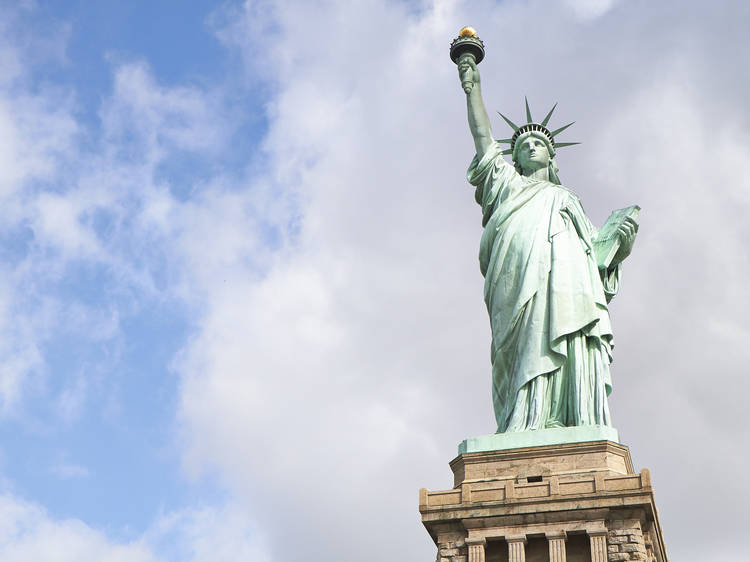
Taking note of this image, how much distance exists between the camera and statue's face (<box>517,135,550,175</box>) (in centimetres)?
2236

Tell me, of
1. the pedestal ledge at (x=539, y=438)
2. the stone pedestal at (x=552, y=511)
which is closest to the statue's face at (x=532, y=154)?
the pedestal ledge at (x=539, y=438)

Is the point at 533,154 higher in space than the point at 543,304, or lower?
higher

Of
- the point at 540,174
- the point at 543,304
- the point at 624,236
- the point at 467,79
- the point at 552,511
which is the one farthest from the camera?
the point at 467,79

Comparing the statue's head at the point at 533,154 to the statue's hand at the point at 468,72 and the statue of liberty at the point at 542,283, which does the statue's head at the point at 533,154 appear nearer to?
the statue of liberty at the point at 542,283

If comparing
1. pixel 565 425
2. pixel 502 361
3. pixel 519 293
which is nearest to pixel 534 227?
pixel 519 293

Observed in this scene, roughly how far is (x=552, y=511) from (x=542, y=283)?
16.0 ft

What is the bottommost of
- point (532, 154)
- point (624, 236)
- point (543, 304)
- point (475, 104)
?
point (543, 304)

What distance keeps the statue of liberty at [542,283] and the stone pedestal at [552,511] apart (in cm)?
105

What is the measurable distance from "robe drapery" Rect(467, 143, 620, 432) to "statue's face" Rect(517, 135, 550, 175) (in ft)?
2.40

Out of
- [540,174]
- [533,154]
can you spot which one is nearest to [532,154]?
[533,154]

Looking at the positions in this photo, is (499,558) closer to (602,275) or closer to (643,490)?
(643,490)

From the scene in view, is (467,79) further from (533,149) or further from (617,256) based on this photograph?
(617,256)

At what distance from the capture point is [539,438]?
Answer: 17859 mm

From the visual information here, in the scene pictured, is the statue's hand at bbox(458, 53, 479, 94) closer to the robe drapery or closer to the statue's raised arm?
the statue's raised arm
